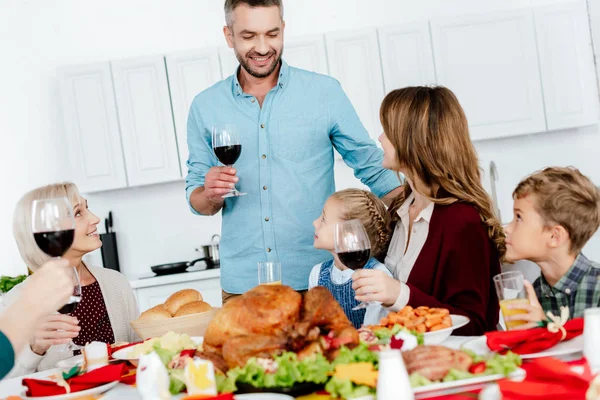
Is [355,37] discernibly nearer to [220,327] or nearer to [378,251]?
[378,251]

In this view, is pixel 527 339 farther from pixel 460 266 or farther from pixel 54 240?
pixel 54 240

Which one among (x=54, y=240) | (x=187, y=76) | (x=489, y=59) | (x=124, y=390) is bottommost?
(x=124, y=390)

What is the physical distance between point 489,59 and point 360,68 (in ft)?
2.59

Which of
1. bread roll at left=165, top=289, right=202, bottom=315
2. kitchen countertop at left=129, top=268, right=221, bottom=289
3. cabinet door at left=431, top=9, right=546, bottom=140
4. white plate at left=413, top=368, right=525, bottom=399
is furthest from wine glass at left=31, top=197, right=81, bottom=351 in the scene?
cabinet door at left=431, top=9, right=546, bottom=140

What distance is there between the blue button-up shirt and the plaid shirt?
94 centimetres

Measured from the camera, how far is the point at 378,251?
8.57 ft

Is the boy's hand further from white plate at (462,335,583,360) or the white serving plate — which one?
the white serving plate

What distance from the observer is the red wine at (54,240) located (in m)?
1.63

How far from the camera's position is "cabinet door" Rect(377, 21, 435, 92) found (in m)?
4.58

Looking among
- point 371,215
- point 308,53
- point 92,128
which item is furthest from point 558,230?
point 92,128

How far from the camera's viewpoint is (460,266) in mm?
2230

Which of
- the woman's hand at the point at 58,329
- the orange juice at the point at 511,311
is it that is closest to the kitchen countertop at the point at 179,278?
the woman's hand at the point at 58,329

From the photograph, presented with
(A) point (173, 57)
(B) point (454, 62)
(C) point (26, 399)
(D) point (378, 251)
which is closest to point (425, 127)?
(D) point (378, 251)

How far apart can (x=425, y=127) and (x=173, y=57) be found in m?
2.67
